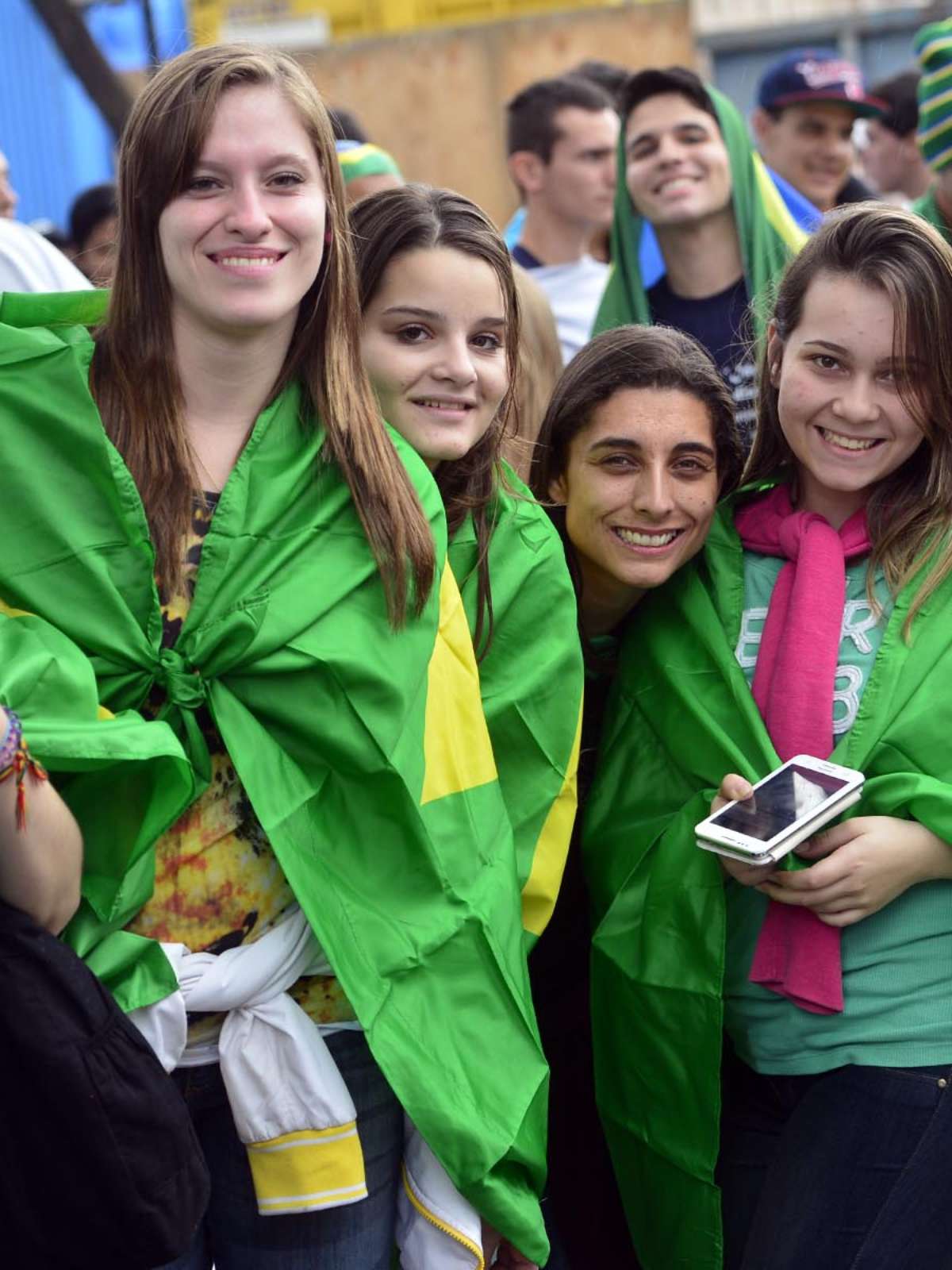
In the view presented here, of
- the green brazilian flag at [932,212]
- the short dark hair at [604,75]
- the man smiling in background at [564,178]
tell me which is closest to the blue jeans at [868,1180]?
the green brazilian flag at [932,212]

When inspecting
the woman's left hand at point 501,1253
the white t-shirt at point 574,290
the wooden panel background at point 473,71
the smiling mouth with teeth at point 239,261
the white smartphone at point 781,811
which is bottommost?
the woman's left hand at point 501,1253

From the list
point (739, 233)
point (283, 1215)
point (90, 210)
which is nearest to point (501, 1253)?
point (283, 1215)

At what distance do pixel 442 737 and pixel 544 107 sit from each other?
389 centimetres

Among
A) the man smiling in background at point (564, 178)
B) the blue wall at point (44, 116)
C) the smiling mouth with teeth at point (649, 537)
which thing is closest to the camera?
the smiling mouth with teeth at point (649, 537)

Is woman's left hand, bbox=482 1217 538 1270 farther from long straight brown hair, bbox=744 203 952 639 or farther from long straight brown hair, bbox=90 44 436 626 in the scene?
long straight brown hair, bbox=744 203 952 639

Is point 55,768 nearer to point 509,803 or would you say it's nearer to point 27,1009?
point 27,1009

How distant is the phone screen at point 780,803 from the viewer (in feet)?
8.18

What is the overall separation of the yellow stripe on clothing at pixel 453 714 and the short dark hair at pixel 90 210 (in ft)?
13.0

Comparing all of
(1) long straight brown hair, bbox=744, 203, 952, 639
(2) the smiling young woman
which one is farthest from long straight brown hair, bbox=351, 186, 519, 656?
(1) long straight brown hair, bbox=744, 203, 952, 639

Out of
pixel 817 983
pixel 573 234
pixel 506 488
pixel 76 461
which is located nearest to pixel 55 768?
pixel 76 461

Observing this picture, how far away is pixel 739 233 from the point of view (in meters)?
4.54

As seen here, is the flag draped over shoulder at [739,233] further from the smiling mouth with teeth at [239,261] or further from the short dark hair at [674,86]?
the smiling mouth with teeth at [239,261]

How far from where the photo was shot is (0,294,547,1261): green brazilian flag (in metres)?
2.28

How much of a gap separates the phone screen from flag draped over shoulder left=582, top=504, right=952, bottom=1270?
120mm
